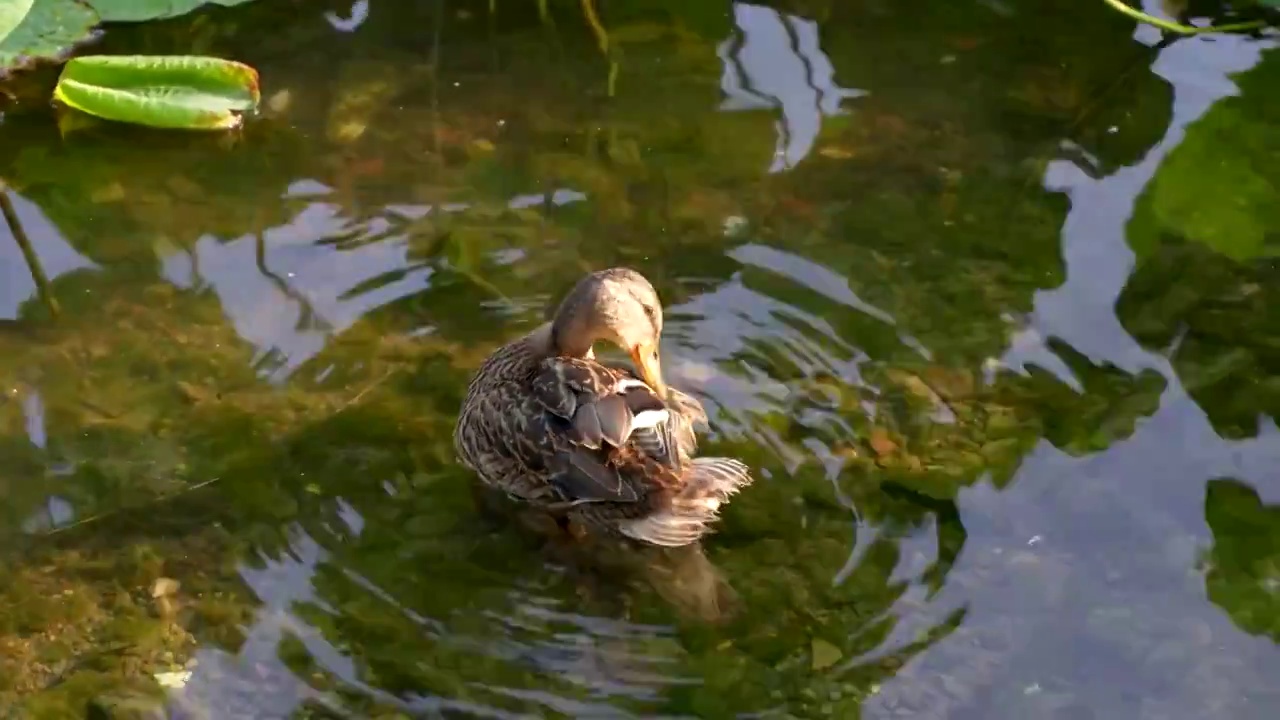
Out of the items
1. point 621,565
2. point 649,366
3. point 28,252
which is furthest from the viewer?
point 28,252

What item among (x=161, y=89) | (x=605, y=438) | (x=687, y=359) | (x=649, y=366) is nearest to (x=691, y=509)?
(x=605, y=438)

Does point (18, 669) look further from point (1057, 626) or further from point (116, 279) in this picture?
point (1057, 626)

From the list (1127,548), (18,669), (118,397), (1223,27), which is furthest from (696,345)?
(1223,27)

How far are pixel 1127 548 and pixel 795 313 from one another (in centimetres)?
117

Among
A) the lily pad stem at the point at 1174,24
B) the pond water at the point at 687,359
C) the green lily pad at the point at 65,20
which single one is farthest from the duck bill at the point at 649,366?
the green lily pad at the point at 65,20

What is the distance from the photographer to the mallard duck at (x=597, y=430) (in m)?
3.57

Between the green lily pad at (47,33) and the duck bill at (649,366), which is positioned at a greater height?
the green lily pad at (47,33)

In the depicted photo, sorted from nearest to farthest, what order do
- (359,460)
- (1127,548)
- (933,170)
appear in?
(1127,548)
(359,460)
(933,170)

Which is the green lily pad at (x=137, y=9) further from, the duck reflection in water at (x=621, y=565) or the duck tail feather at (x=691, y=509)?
the duck tail feather at (x=691, y=509)

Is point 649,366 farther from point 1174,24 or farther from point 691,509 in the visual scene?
point 1174,24

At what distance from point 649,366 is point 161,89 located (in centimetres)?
220

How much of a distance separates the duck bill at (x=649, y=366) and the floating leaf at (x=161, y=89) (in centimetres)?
196

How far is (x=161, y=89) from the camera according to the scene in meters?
4.98

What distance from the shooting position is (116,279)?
4.47 m
